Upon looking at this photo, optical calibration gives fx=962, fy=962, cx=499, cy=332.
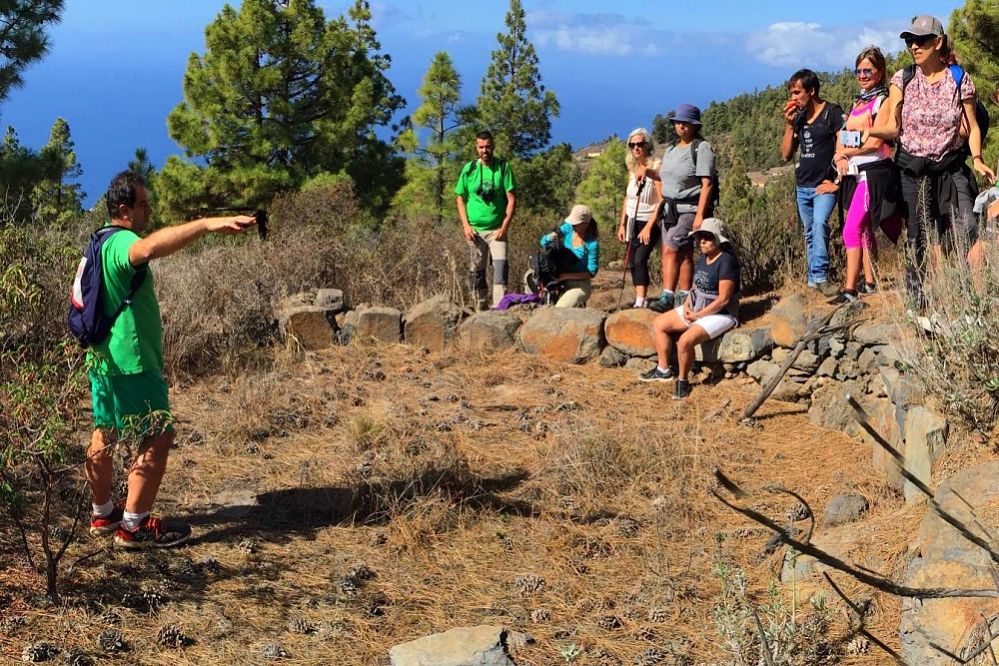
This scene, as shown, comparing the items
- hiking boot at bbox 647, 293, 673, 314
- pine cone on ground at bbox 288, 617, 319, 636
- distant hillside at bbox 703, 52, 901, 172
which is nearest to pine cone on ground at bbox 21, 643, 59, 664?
pine cone on ground at bbox 288, 617, 319, 636

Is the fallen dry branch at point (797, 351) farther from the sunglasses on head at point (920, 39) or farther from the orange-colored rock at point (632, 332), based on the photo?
the sunglasses on head at point (920, 39)

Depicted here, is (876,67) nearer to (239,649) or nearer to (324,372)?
(324,372)

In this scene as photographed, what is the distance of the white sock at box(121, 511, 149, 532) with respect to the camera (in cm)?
425

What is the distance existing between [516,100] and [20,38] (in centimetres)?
1026

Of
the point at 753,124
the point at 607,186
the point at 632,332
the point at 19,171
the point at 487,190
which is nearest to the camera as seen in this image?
the point at 632,332

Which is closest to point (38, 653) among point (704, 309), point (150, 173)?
point (704, 309)

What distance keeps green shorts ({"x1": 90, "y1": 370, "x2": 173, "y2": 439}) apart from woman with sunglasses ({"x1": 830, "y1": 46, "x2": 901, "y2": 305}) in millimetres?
4260

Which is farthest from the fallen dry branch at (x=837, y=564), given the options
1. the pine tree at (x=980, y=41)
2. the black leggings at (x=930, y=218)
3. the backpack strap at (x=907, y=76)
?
the pine tree at (x=980, y=41)

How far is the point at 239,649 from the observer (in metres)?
3.60

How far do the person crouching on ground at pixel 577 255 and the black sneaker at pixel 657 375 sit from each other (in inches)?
42.6

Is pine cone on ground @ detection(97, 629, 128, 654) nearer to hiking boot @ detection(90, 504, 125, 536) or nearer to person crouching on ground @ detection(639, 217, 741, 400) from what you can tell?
hiking boot @ detection(90, 504, 125, 536)

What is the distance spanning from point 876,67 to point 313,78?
16.4 m

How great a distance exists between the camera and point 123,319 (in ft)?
13.3

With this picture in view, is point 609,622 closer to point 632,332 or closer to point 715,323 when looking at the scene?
point 715,323
